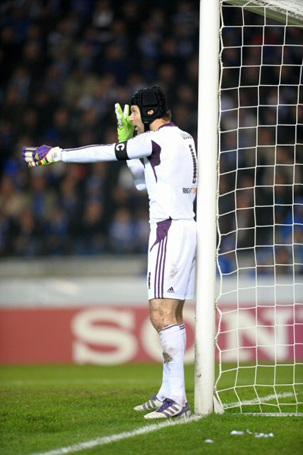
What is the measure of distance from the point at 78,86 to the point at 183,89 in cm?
207

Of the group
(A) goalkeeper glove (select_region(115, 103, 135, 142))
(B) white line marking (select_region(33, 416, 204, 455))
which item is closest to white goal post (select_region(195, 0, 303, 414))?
(B) white line marking (select_region(33, 416, 204, 455))

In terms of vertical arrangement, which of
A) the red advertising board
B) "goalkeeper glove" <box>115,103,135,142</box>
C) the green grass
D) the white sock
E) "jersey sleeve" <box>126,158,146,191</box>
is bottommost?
the red advertising board

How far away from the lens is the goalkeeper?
566cm

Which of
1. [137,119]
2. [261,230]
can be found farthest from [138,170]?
[261,230]

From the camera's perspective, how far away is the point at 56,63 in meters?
16.9

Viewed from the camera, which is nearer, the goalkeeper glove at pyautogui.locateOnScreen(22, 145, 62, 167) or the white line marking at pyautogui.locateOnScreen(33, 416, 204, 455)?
the white line marking at pyautogui.locateOnScreen(33, 416, 204, 455)

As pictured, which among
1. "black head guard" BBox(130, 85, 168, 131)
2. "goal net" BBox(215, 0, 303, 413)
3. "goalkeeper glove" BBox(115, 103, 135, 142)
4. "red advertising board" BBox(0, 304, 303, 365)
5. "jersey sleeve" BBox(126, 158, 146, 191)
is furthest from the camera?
"red advertising board" BBox(0, 304, 303, 365)

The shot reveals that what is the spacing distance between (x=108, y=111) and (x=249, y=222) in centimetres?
380

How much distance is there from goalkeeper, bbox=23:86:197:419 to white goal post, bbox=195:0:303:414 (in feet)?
0.34

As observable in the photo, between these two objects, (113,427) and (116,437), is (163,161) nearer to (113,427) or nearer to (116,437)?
(113,427)

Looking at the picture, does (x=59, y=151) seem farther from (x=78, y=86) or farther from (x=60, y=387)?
(x=78, y=86)

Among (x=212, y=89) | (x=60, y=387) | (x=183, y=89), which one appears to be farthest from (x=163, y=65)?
(x=212, y=89)

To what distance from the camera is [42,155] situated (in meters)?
5.79

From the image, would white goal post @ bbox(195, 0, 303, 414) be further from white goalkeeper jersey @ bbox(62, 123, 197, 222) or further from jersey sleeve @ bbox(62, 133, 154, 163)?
jersey sleeve @ bbox(62, 133, 154, 163)
